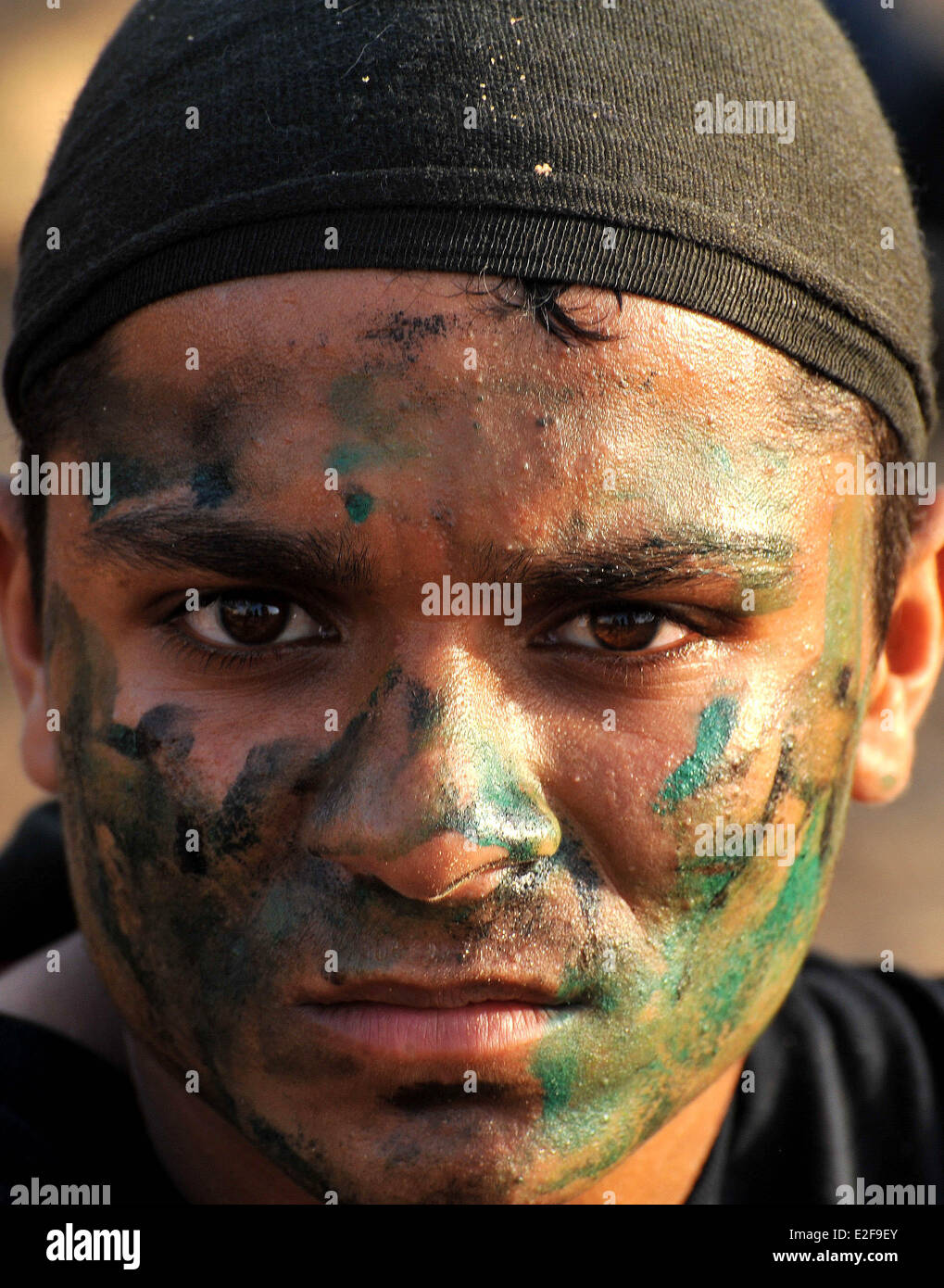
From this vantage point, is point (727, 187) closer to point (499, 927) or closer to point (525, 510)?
point (525, 510)

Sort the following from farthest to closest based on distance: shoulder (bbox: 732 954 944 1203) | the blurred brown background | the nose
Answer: the blurred brown background
shoulder (bbox: 732 954 944 1203)
the nose

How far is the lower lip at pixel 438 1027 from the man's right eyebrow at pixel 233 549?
58 centimetres

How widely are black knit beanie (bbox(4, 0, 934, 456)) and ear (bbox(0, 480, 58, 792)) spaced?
414 mm

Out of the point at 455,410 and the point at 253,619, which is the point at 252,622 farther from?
the point at 455,410

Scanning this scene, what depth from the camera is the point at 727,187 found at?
6.52 feet

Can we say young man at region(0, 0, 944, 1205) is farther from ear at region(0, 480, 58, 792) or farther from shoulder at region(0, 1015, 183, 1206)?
ear at region(0, 480, 58, 792)

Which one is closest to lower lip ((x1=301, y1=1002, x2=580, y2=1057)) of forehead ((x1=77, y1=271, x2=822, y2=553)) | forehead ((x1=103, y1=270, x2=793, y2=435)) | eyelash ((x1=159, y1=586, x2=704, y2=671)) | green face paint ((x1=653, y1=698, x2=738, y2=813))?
green face paint ((x1=653, y1=698, x2=738, y2=813))

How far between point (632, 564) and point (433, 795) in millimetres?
430

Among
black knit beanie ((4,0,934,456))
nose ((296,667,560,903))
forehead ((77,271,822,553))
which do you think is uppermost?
black knit beanie ((4,0,934,456))

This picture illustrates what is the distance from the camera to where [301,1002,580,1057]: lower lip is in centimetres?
176

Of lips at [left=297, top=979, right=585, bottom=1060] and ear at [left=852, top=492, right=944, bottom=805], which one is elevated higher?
ear at [left=852, top=492, right=944, bottom=805]

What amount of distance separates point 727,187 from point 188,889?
130 centimetres

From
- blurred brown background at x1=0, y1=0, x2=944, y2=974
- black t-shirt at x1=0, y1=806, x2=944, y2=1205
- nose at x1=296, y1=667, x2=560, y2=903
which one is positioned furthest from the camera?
blurred brown background at x1=0, y1=0, x2=944, y2=974

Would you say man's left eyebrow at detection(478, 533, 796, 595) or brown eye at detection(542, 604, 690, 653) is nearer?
man's left eyebrow at detection(478, 533, 796, 595)
